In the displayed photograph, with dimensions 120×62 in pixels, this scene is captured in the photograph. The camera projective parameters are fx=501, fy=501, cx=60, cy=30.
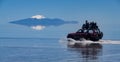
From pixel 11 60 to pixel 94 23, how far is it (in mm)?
50571

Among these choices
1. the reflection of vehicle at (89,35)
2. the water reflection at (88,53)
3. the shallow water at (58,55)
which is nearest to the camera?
the shallow water at (58,55)

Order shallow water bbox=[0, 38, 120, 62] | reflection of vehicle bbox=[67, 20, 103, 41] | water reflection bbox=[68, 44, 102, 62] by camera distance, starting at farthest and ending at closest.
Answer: reflection of vehicle bbox=[67, 20, 103, 41] → water reflection bbox=[68, 44, 102, 62] → shallow water bbox=[0, 38, 120, 62]

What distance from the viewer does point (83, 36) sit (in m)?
85.6

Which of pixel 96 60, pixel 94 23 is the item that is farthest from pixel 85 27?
pixel 96 60

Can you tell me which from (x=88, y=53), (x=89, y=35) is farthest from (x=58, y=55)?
(x=89, y=35)

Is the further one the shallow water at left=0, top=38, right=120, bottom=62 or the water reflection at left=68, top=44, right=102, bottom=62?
the water reflection at left=68, top=44, right=102, bottom=62

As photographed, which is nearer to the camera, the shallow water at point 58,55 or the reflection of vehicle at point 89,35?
the shallow water at point 58,55

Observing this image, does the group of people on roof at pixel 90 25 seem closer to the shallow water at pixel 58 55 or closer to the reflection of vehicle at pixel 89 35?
the reflection of vehicle at pixel 89 35

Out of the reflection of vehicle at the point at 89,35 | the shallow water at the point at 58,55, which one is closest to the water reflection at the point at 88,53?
the shallow water at the point at 58,55

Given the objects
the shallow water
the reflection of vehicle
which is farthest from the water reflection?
the reflection of vehicle

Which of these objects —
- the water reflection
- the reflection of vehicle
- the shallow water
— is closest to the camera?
the shallow water

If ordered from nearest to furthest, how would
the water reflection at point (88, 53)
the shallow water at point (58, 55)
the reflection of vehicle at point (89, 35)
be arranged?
the shallow water at point (58, 55)
the water reflection at point (88, 53)
the reflection of vehicle at point (89, 35)

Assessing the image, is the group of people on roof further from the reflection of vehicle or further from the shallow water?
the shallow water

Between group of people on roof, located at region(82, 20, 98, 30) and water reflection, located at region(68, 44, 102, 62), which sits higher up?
group of people on roof, located at region(82, 20, 98, 30)
